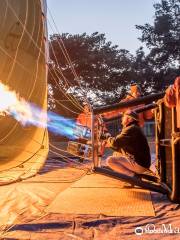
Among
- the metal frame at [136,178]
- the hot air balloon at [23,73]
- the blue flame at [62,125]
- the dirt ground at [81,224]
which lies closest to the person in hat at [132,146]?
the metal frame at [136,178]

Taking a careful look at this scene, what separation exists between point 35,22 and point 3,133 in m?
1.53

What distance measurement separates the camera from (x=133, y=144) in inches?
182

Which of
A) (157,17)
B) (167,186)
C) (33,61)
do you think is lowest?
(167,186)

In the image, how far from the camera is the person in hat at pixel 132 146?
4582 millimetres

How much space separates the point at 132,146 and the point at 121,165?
0.36m

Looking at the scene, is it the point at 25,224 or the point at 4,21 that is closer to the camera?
the point at 25,224

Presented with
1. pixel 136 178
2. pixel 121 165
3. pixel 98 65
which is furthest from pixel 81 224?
pixel 98 65

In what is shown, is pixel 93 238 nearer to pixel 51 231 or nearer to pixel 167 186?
pixel 51 231

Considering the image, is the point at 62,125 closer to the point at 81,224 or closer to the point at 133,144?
the point at 133,144

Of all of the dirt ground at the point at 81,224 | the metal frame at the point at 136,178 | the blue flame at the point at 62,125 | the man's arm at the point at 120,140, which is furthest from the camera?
the blue flame at the point at 62,125

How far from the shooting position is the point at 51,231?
2904mm

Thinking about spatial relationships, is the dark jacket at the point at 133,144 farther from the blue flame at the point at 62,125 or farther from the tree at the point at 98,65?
the tree at the point at 98,65

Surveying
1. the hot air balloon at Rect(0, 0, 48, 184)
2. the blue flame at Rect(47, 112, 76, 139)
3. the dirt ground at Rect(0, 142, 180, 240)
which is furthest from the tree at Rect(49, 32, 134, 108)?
the dirt ground at Rect(0, 142, 180, 240)

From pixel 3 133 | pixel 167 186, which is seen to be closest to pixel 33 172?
pixel 3 133
